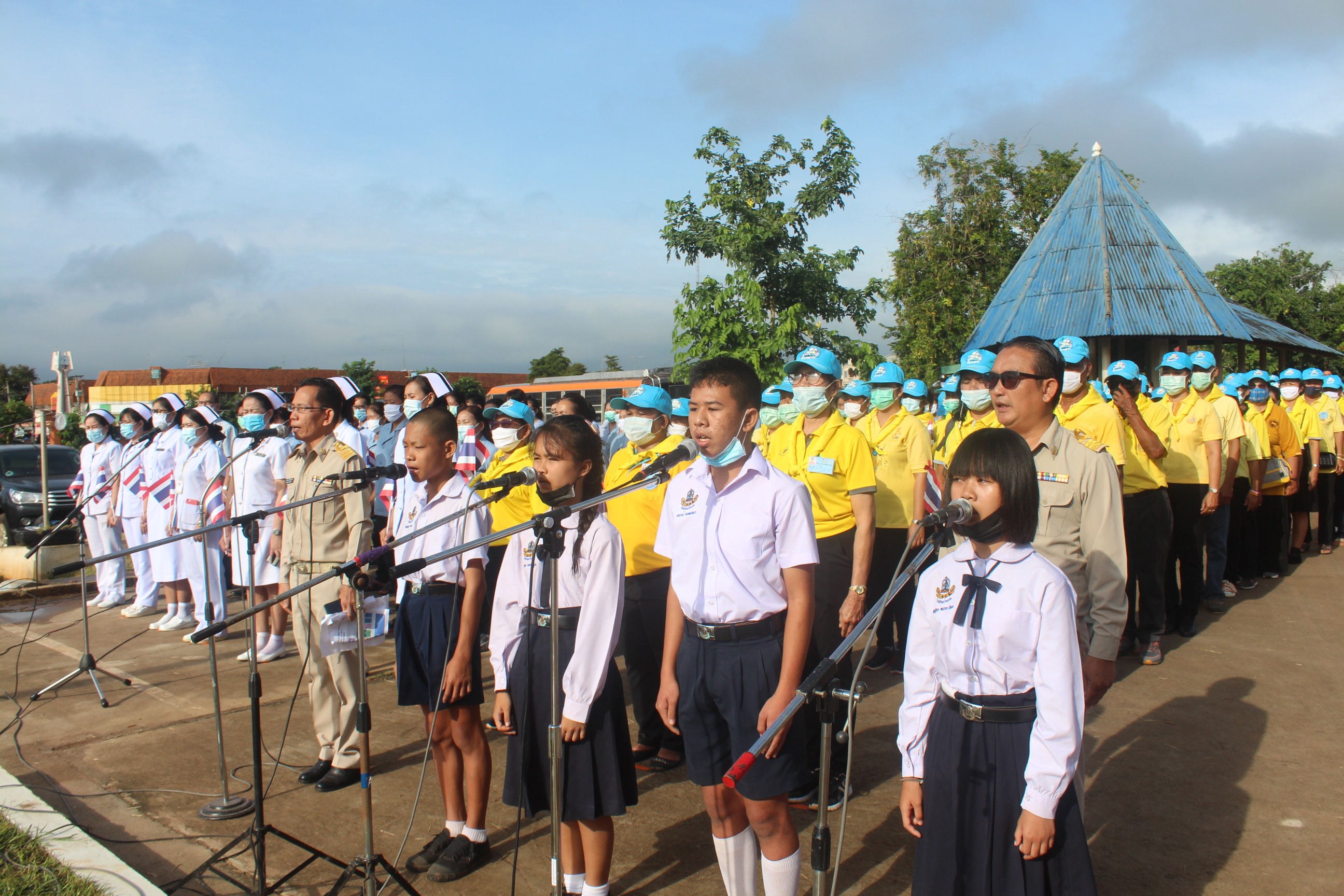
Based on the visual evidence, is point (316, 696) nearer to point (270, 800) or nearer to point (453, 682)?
point (270, 800)

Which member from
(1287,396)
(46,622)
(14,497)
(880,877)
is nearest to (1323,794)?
(880,877)

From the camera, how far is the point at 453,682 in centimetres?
353

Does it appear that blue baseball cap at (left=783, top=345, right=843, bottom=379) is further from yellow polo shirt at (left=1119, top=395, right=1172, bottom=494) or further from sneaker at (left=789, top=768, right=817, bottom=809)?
yellow polo shirt at (left=1119, top=395, right=1172, bottom=494)

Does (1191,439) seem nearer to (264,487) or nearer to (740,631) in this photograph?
(740,631)

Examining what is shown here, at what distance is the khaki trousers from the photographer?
464 cm

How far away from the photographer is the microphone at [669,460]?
2.74 m

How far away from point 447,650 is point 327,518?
1.63 m

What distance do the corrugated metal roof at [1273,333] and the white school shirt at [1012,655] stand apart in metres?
17.9

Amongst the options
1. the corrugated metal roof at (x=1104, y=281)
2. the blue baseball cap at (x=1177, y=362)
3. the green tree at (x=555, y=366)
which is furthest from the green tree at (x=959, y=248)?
the green tree at (x=555, y=366)

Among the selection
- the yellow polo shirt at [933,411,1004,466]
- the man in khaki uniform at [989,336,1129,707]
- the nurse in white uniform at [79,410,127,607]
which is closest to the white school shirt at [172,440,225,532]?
the nurse in white uniform at [79,410,127,607]

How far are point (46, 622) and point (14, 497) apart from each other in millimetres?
5669

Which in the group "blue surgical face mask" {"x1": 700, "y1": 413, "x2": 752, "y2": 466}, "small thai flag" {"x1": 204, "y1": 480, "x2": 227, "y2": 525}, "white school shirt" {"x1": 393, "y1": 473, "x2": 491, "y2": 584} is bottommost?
"small thai flag" {"x1": 204, "y1": 480, "x2": 227, "y2": 525}

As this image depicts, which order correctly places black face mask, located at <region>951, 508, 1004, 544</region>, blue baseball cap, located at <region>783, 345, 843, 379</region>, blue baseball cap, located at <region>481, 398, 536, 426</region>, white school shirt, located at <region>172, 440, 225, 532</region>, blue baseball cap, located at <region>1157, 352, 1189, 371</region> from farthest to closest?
white school shirt, located at <region>172, 440, 225, 532</region>
blue baseball cap, located at <region>1157, 352, 1189, 371</region>
blue baseball cap, located at <region>481, 398, 536, 426</region>
blue baseball cap, located at <region>783, 345, 843, 379</region>
black face mask, located at <region>951, 508, 1004, 544</region>

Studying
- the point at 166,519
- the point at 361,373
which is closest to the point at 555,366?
the point at 361,373
